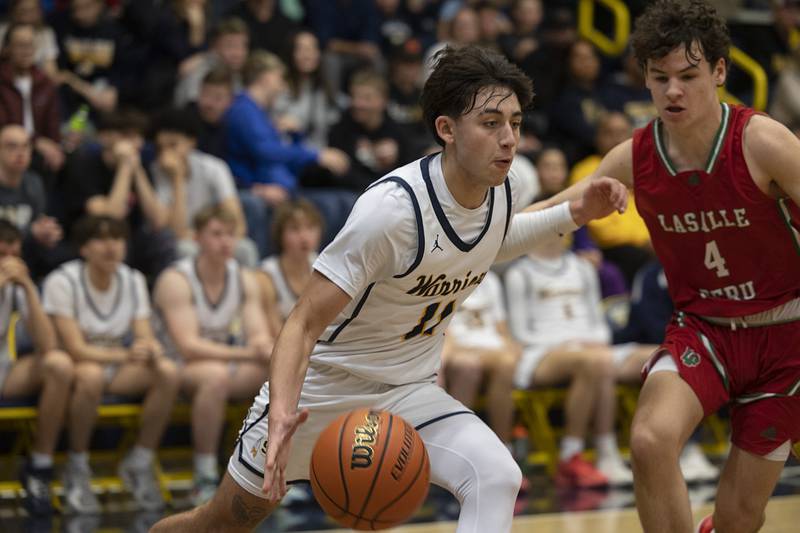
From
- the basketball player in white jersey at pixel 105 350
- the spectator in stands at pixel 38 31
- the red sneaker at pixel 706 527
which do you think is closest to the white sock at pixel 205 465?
the basketball player in white jersey at pixel 105 350

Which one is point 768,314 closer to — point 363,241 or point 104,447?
point 363,241

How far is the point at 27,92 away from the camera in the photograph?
324 inches

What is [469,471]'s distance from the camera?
393 cm

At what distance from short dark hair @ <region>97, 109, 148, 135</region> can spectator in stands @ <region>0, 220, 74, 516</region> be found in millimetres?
1459

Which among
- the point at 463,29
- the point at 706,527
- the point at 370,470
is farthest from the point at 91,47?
the point at 370,470

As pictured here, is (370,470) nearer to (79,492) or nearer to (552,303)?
(79,492)

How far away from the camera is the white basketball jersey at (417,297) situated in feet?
13.1

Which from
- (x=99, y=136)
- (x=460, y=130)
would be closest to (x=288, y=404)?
(x=460, y=130)

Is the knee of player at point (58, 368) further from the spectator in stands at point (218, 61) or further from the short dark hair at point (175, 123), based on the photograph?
the spectator in stands at point (218, 61)

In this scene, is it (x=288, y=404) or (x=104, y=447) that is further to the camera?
(x=104, y=447)

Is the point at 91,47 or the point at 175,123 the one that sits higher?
the point at 91,47

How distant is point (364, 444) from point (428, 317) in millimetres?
610

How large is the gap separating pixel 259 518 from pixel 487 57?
171 cm

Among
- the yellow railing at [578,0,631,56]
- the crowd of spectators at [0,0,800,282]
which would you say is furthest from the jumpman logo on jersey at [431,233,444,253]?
the yellow railing at [578,0,631,56]
